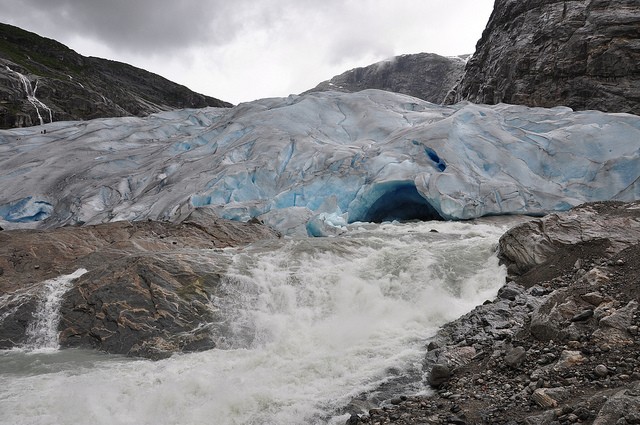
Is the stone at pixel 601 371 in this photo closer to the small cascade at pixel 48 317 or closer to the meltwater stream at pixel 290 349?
the meltwater stream at pixel 290 349

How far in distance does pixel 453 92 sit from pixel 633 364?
3898 cm

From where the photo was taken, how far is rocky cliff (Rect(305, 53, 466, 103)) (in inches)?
2613

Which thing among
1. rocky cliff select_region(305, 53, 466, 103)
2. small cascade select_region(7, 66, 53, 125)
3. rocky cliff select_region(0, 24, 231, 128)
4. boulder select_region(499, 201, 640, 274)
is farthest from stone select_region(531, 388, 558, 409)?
rocky cliff select_region(305, 53, 466, 103)

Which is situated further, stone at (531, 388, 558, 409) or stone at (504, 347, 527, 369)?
stone at (504, 347, 527, 369)

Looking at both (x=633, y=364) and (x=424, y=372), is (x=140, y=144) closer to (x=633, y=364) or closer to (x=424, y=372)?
(x=424, y=372)

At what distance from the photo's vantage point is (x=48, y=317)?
9062mm

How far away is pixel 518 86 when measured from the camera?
30.2 metres

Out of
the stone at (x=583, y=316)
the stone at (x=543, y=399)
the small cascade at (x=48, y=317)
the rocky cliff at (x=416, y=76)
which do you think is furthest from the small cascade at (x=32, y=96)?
the stone at (x=543, y=399)

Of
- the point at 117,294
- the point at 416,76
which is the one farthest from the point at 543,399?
the point at 416,76

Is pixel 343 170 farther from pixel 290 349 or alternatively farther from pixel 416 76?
pixel 416 76

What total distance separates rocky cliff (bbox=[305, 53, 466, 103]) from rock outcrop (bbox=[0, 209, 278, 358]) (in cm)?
5812

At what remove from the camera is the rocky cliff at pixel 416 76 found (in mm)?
66375

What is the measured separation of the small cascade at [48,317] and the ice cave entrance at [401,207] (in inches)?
419

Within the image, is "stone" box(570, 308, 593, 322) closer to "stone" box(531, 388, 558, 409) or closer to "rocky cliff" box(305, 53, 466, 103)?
"stone" box(531, 388, 558, 409)
